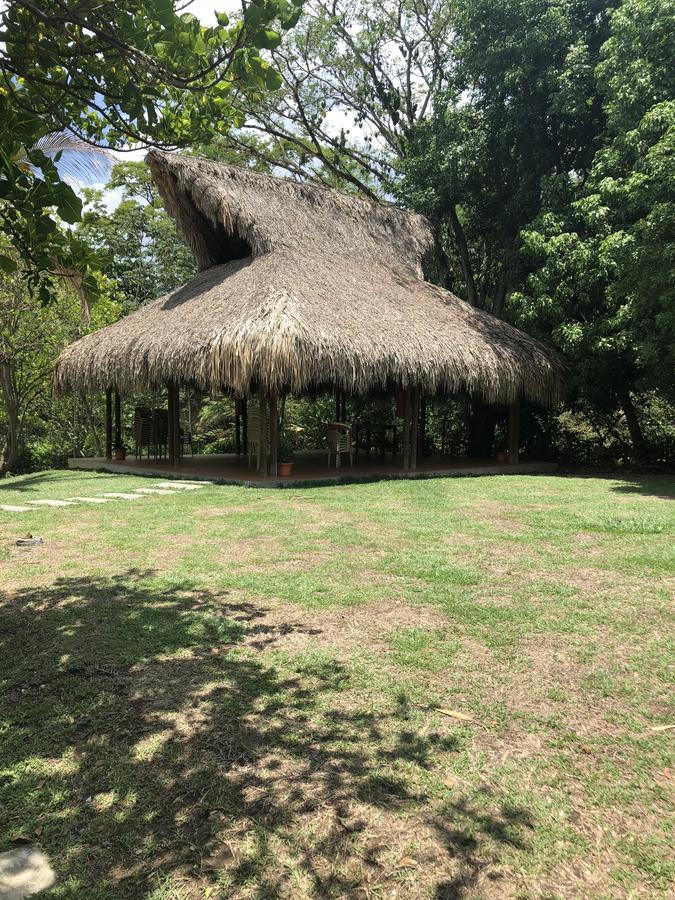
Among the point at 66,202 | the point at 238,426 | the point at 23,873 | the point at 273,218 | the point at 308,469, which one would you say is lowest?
the point at 23,873

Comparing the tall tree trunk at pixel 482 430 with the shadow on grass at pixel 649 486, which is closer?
the shadow on grass at pixel 649 486

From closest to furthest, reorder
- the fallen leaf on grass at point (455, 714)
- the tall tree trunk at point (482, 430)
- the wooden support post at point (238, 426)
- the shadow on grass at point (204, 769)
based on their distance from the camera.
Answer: the shadow on grass at point (204, 769) → the fallen leaf on grass at point (455, 714) → the tall tree trunk at point (482, 430) → the wooden support post at point (238, 426)

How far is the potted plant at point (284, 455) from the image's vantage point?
10016 mm

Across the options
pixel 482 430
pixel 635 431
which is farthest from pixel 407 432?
pixel 635 431

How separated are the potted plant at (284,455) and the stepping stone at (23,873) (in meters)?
8.16

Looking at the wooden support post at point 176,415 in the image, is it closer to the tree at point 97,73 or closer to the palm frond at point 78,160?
the palm frond at point 78,160

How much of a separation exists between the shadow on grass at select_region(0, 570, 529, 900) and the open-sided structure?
6162 millimetres

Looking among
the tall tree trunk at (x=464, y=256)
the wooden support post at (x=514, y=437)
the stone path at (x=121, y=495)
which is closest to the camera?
the stone path at (x=121, y=495)

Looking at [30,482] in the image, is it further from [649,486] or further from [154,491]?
[649,486]

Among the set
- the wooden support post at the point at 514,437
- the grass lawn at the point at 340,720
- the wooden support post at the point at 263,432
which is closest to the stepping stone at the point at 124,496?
the wooden support post at the point at 263,432

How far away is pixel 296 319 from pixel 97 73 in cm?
614

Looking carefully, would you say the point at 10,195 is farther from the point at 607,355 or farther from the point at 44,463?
the point at 44,463

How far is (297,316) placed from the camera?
9320 mm

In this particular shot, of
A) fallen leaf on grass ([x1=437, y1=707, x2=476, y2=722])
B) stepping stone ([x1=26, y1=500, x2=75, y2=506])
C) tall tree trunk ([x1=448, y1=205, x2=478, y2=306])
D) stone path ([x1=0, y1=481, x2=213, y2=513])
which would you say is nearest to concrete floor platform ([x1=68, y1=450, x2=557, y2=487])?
stone path ([x1=0, y1=481, x2=213, y2=513])
